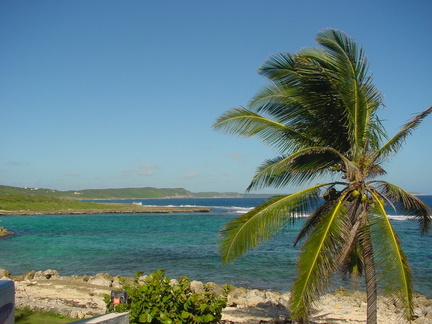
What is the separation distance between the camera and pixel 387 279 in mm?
6555

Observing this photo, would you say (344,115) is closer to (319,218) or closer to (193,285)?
(319,218)

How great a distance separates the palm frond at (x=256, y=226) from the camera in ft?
24.1

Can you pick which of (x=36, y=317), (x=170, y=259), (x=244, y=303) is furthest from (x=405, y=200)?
(x=170, y=259)

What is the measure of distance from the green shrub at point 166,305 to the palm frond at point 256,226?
90 centimetres

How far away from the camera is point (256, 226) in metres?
7.43

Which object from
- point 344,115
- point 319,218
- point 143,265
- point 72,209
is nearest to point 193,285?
point 143,265

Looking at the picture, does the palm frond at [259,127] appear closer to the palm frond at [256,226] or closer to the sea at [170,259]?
the palm frond at [256,226]

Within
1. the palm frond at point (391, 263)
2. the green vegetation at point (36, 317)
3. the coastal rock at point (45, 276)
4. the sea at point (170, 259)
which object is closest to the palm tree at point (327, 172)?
the palm frond at point (391, 263)

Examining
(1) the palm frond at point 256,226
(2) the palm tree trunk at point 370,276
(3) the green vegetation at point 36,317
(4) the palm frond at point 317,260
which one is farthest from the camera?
(3) the green vegetation at point 36,317

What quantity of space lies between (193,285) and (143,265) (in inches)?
341

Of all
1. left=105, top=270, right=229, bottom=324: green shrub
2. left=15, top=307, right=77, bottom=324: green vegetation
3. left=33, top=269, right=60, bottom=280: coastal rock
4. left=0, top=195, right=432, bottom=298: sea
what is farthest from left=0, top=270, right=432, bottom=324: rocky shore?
left=105, top=270, right=229, bottom=324: green shrub

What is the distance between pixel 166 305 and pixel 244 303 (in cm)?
827

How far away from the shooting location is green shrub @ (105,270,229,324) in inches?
282

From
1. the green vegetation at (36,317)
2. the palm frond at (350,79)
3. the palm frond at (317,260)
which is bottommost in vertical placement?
A: the green vegetation at (36,317)
